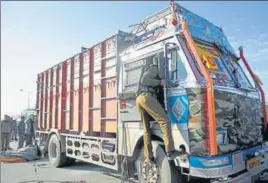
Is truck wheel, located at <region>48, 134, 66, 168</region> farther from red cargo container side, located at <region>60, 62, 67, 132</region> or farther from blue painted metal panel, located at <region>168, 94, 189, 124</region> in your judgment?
blue painted metal panel, located at <region>168, 94, 189, 124</region>

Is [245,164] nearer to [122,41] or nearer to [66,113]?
[122,41]

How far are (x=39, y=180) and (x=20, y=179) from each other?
0.56 meters

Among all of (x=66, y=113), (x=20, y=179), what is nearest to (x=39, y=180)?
(x=20, y=179)

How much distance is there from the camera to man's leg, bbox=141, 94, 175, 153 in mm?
4590

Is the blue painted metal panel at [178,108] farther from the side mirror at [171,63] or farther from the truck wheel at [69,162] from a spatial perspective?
the truck wheel at [69,162]

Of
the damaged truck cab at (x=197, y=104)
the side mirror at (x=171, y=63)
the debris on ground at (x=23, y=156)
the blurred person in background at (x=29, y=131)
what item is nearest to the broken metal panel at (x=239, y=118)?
the damaged truck cab at (x=197, y=104)

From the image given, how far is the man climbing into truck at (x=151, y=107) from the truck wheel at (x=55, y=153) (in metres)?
4.66

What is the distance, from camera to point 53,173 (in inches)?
323

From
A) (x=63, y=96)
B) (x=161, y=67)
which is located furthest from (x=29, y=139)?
(x=161, y=67)

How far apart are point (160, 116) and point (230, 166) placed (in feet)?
4.11

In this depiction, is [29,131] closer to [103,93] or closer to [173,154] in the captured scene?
[103,93]

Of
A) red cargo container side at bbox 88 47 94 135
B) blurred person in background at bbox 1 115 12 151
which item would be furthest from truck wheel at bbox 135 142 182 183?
blurred person in background at bbox 1 115 12 151

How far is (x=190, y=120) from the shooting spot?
14.5 ft

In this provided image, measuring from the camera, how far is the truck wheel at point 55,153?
29.3 feet
